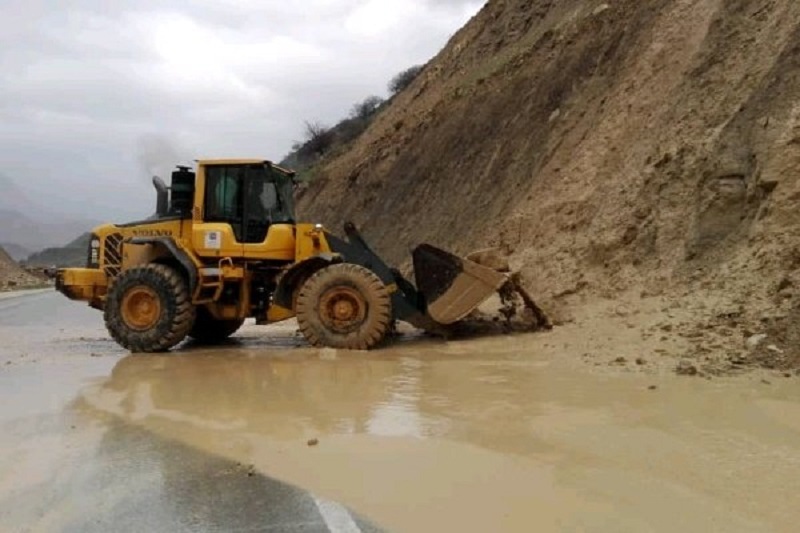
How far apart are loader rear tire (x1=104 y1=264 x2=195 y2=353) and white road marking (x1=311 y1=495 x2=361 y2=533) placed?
7.96 m

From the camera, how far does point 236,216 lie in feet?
42.5

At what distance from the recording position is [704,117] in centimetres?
1354

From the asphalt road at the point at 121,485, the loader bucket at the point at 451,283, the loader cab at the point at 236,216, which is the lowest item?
the asphalt road at the point at 121,485

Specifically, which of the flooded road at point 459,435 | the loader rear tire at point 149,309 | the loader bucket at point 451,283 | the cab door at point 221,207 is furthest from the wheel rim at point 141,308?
the loader bucket at point 451,283

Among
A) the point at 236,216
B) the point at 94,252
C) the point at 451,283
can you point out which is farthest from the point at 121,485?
the point at 94,252

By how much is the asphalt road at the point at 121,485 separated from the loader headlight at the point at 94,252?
524cm

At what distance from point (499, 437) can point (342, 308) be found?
6.07 meters

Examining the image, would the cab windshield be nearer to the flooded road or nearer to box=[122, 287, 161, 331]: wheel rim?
box=[122, 287, 161, 331]: wheel rim

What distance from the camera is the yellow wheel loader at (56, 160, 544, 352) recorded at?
40.1 feet

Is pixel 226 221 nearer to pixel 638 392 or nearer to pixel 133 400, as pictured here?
pixel 133 400

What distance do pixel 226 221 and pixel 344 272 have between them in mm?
1999

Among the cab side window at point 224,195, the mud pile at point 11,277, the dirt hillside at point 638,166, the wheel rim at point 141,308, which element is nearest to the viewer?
the dirt hillside at point 638,166

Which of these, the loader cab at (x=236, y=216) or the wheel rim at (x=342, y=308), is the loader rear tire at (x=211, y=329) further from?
the wheel rim at (x=342, y=308)

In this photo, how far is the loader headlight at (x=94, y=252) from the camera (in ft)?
44.9
